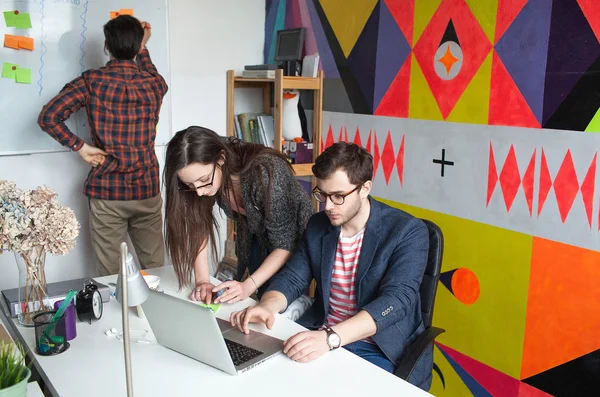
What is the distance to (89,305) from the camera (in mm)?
1836

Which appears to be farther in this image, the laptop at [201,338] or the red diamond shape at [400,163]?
the red diamond shape at [400,163]

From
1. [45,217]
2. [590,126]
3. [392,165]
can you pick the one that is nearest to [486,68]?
[590,126]

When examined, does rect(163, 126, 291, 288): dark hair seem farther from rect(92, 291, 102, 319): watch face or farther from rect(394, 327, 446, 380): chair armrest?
rect(394, 327, 446, 380): chair armrest

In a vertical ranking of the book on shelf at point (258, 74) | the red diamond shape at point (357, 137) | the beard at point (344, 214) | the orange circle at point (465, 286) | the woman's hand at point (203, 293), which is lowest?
the orange circle at point (465, 286)

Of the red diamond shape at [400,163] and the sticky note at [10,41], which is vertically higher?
the sticky note at [10,41]

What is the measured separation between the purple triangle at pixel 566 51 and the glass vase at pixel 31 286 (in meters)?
1.86

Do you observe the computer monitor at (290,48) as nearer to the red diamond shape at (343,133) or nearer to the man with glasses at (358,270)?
the red diamond shape at (343,133)

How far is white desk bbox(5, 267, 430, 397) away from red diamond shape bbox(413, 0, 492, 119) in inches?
57.7

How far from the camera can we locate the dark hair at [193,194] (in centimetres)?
200

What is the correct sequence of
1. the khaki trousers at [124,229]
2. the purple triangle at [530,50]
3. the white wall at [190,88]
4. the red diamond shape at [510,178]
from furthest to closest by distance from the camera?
the white wall at [190,88], the khaki trousers at [124,229], the red diamond shape at [510,178], the purple triangle at [530,50]

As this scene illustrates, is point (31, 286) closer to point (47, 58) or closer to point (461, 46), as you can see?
point (47, 58)

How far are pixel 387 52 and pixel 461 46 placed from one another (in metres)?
0.49

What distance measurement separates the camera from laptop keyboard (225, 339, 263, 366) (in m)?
1.57

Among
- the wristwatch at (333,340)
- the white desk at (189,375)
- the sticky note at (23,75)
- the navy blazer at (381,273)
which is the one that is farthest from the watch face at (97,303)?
the sticky note at (23,75)
